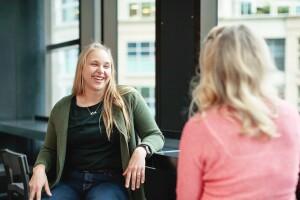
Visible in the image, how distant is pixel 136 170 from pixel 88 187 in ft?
0.98

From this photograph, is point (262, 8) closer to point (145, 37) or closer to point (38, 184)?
point (145, 37)

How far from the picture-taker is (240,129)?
1221 millimetres

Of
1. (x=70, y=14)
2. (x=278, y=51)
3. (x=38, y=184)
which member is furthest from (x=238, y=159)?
(x=70, y=14)

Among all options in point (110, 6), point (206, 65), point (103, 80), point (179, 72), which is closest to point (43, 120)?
point (110, 6)

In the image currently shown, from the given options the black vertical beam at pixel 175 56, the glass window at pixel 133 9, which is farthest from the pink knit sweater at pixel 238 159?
the glass window at pixel 133 9

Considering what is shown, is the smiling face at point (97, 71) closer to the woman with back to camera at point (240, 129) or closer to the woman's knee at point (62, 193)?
the woman's knee at point (62, 193)

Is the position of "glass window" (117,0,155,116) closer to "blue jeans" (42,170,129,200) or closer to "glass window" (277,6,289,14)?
"glass window" (277,6,289,14)

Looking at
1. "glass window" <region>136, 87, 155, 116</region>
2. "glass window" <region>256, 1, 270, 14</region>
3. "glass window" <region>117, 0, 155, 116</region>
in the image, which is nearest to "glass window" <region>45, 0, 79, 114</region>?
→ "glass window" <region>117, 0, 155, 116</region>

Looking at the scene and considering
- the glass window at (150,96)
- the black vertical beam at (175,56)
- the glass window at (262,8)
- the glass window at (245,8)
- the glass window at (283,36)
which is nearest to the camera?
the glass window at (283,36)

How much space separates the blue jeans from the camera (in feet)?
6.69

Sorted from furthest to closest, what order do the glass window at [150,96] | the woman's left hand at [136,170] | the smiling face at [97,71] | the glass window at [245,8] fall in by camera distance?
1. the glass window at [150,96]
2. the glass window at [245,8]
3. the smiling face at [97,71]
4. the woman's left hand at [136,170]

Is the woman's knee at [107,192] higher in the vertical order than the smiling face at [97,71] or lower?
lower

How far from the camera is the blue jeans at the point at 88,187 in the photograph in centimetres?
204

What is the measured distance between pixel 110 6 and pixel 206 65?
254 cm
